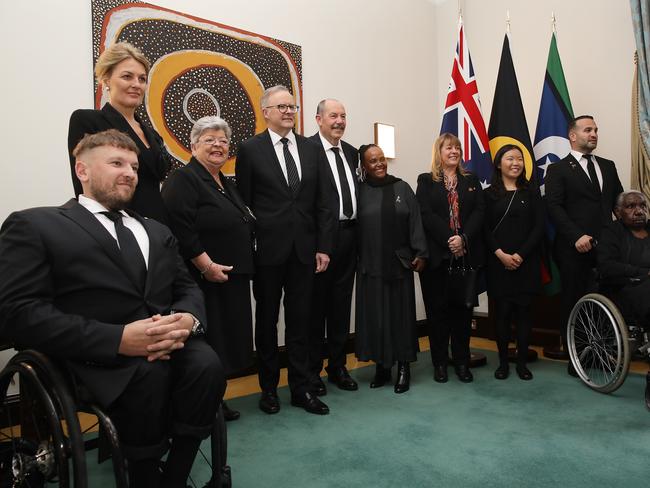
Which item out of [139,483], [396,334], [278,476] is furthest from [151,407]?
[396,334]

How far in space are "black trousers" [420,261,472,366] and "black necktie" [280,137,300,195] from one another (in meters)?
1.00

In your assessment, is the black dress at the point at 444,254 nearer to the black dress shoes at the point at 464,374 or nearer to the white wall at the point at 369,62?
the black dress shoes at the point at 464,374

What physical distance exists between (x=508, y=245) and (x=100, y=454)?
2.38m

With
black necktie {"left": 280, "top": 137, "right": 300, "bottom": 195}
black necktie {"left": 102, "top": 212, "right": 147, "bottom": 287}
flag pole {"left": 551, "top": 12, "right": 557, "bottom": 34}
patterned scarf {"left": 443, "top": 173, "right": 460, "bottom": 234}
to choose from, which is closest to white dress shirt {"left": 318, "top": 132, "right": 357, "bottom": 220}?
black necktie {"left": 280, "top": 137, "right": 300, "bottom": 195}

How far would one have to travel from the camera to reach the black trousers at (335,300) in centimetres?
271

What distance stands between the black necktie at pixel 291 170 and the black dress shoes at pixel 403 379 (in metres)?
1.17

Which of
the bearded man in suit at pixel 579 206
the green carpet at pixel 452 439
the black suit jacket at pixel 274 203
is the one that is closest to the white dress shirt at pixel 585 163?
the bearded man in suit at pixel 579 206

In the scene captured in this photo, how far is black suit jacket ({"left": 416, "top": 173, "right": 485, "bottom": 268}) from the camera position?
9.53 feet

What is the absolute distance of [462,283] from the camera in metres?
2.90

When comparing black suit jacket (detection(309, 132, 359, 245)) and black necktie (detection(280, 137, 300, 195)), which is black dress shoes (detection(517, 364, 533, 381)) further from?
black necktie (detection(280, 137, 300, 195))

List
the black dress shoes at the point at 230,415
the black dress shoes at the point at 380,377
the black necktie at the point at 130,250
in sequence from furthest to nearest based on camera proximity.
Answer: the black dress shoes at the point at 380,377
the black dress shoes at the point at 230,415
the black necktie at the point at 130,250

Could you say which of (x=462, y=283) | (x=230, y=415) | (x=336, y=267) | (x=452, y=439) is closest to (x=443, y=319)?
(x=462, y=283)

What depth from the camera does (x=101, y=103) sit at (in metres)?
2.68

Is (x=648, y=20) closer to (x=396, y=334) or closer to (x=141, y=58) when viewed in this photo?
(x=396, y=334)
